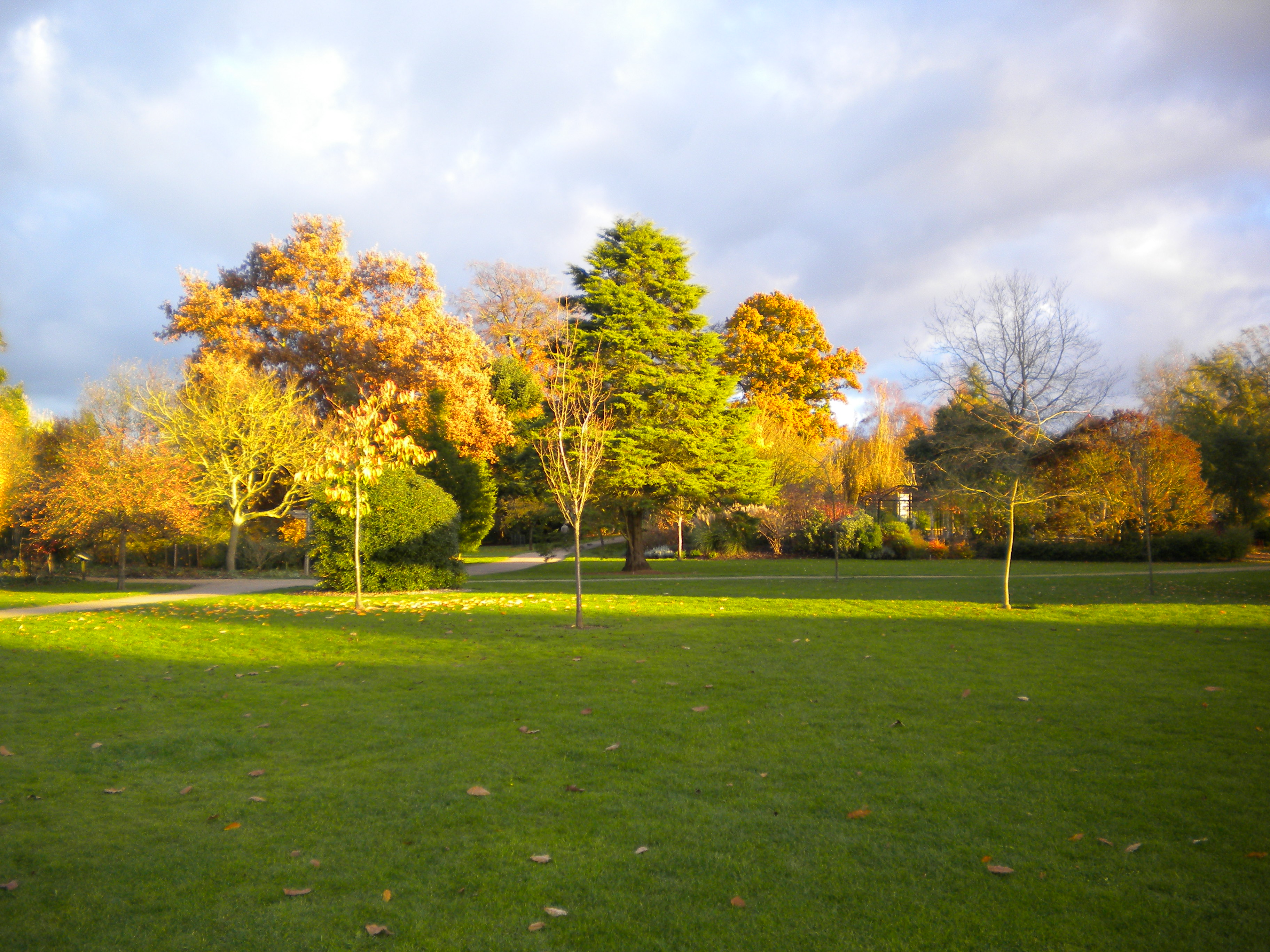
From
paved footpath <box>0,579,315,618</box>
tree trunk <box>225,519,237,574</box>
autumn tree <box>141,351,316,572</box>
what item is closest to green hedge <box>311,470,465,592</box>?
paved footpath <box>0,579,315,618</box>

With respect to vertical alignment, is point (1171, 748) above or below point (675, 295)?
below

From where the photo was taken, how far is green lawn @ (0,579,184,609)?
622 inches

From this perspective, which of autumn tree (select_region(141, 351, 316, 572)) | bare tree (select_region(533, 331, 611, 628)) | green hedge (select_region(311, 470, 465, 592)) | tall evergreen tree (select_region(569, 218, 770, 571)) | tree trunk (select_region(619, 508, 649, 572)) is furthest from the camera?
autumn tree (select_region(141, 351, 316, 572))

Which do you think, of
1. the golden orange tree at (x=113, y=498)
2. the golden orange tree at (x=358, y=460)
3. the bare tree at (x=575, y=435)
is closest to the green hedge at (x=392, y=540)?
the golden orange tree at (x=358, y=460)

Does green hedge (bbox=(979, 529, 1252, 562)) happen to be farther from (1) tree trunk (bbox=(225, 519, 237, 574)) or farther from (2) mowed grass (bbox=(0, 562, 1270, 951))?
(1) tree trunk (bbox=(225, 519, 237, 574))

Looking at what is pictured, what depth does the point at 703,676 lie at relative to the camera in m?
7.67

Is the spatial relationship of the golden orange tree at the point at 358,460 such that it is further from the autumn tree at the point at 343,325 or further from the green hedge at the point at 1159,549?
the green hedge at the point at 1159,549

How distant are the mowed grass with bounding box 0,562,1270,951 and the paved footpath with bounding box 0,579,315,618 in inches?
222

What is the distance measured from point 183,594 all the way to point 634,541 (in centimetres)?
1193

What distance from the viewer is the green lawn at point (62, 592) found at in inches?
622

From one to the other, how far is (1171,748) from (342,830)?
214 inches

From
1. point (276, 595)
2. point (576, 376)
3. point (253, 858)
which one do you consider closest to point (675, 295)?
point (576, 376)

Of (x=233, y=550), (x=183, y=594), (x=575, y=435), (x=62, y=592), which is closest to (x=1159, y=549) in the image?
(x=575, y=435)

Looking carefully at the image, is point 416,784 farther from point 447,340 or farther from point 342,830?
point 447,340
